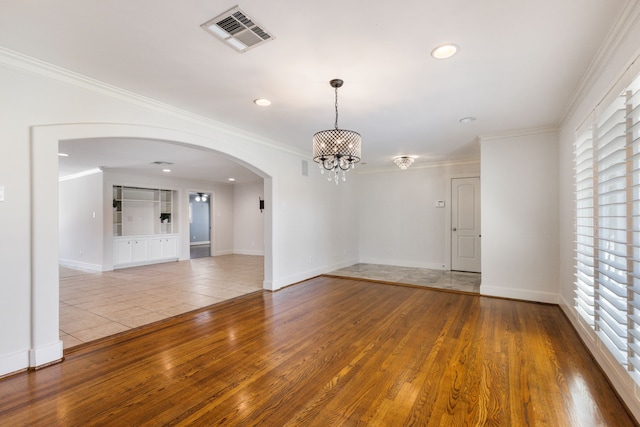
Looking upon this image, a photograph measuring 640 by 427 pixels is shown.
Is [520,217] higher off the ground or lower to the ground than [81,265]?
higher

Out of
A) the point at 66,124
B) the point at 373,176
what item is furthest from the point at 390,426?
the point at 373,176

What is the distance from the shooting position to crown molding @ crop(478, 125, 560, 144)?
421cm

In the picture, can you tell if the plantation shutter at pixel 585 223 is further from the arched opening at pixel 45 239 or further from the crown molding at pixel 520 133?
the arched opening at pixel 45 239

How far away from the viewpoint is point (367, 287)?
5336mm

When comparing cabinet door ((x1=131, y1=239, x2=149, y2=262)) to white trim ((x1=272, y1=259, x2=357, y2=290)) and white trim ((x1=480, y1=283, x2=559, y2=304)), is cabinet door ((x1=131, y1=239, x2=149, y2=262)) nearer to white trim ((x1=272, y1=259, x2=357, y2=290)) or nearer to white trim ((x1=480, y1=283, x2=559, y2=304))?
white trim ((x1=272, y1=259, x2=357, y2=290))

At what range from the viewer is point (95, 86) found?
281cm

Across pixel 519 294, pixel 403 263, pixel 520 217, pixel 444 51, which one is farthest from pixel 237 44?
pixel 403 263

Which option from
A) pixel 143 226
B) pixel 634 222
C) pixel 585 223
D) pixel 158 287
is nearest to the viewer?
pixel 634 222

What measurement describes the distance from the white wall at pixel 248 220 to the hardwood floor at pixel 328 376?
20.1 ft

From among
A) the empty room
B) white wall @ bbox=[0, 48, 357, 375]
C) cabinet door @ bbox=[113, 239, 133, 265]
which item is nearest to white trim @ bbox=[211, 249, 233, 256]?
cabinet door @ bbox=[113, 239, 133, 265]

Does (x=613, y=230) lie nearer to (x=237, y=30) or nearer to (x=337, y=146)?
(x=337, y=146)

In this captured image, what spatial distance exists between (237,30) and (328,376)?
8.59 feet

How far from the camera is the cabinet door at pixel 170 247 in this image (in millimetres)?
8530

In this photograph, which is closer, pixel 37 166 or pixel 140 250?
pixel 37 166
